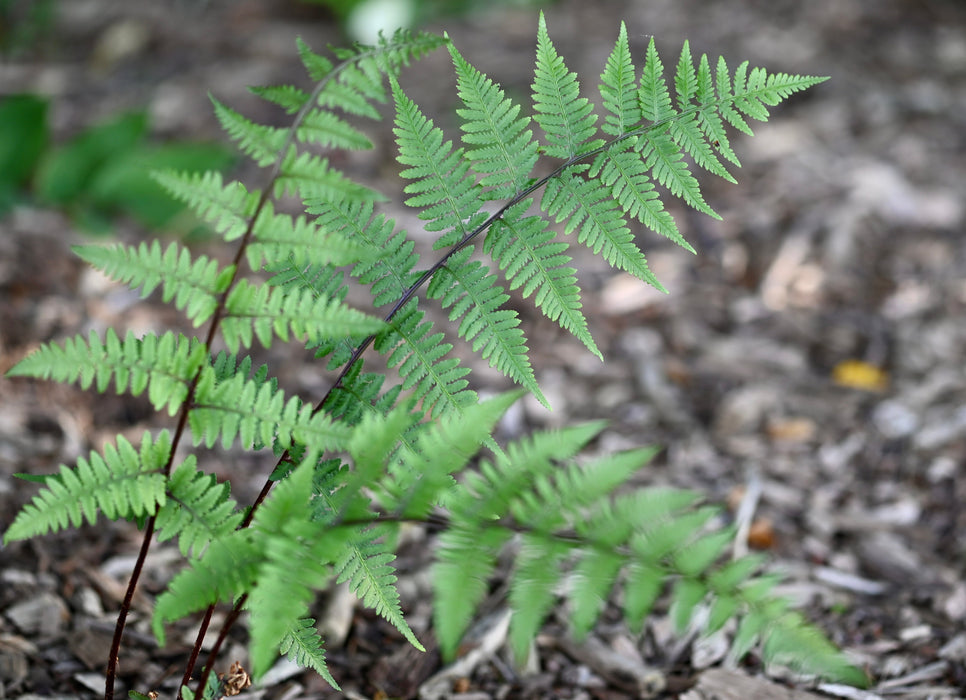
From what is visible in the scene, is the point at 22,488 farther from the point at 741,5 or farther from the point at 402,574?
the point at 741,5

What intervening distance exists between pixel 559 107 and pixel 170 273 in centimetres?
79

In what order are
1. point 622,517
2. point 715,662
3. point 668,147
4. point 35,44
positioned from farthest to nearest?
1. point 35,44
2. point 715,662
3. point 668,147
4. point 622,517

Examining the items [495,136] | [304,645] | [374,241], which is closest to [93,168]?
[374,241]

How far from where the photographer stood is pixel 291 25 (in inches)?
228

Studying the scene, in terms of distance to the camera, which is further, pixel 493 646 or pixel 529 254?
pixel 493 646

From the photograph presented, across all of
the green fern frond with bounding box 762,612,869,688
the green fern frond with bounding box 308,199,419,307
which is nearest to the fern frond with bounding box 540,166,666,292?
the green fern frond with bounding box 308,199,419,307

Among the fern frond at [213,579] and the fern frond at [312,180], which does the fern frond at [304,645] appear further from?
the fern frond at [312,180]

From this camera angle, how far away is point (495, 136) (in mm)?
1646

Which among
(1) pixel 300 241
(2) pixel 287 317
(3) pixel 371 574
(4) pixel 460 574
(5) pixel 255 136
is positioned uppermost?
(5) pixel 255 136

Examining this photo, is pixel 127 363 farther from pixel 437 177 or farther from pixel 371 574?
pixel 437 177

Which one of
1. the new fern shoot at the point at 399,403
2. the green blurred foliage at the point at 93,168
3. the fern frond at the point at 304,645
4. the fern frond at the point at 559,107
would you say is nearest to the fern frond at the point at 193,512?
the new fern shoot at the point at 399,403

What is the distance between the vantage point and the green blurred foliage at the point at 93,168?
3734 mm

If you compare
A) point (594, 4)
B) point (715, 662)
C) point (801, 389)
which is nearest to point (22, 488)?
point (715, 662)

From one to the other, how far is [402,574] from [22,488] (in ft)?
3.69
